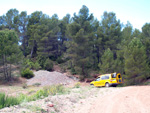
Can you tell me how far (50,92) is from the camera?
11.0 metres

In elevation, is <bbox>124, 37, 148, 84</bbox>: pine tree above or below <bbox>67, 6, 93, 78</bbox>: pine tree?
below

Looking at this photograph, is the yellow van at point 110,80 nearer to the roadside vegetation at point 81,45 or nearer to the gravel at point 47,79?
the roadside vegetation at point 81,45

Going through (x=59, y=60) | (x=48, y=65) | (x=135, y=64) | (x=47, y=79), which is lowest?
(x=47, y=79)

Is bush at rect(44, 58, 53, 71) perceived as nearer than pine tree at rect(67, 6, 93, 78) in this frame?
No

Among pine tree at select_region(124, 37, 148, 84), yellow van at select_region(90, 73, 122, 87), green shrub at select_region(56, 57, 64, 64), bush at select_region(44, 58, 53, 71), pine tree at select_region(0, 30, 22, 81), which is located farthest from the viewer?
green shrub at select_region(56, 57, 64, 64)

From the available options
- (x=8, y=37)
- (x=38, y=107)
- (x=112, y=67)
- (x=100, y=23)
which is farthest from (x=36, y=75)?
(x=38, y=107)

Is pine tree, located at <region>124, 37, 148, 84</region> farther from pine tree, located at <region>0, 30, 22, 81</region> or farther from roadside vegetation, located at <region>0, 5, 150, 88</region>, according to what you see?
pine tree, located at <region>0, 30, 22, 81</region>

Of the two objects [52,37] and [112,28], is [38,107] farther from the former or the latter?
[52,37]

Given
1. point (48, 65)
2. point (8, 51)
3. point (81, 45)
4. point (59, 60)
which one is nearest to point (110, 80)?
point (81, 45)

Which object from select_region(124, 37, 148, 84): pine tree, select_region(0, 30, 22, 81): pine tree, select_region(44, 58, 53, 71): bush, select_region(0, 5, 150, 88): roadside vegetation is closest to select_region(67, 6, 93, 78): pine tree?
select_region(0, 5, 150, 88): roadside vegetation

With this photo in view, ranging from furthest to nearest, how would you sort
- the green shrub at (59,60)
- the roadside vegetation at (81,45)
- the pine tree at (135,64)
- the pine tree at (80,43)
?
the green shrub at (59,60) → the pine tree at (80,43) → the roadside vegetation at (81,45) → the pine tree at (135,64)

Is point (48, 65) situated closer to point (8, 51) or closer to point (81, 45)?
point (81, 45)

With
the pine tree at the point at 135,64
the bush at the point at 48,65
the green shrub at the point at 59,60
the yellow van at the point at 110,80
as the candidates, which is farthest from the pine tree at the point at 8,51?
the green shrub at the point at 59,60

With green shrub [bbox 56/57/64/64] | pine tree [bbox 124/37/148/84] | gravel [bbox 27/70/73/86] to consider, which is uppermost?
green shrub [bbox 56/57/64/64]
